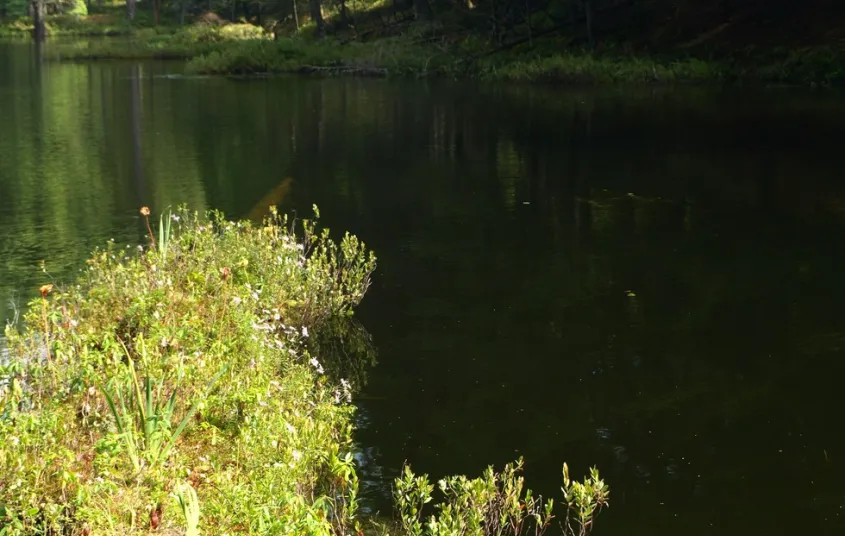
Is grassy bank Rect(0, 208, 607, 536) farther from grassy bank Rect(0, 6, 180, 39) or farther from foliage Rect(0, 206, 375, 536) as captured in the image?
grassy bank Rect(0, 6, 180, 39)

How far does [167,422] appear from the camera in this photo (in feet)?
17.6

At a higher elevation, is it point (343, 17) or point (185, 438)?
A: point (343, 17)

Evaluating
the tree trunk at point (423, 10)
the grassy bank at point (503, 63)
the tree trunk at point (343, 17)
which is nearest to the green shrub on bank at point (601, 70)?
the grassy bank at point (503, 63)

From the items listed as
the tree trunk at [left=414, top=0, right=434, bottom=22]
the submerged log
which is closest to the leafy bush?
the tree trunk at [left=414, top=0, right=434, bottom=22]

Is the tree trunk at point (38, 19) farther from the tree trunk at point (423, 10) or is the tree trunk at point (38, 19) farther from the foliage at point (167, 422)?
the foliage at point (167, 422)

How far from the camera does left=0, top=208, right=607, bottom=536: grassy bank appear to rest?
189 inches

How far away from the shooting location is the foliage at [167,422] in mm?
4781

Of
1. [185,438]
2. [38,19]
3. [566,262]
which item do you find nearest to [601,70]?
[566,262]

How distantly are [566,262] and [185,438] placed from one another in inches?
292

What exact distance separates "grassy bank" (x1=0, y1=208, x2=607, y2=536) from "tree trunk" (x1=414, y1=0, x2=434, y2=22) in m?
47.2

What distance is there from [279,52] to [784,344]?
127 feet

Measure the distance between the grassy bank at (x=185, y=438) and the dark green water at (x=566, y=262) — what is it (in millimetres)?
759

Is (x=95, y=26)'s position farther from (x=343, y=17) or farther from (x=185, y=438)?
(x=185, y=438)

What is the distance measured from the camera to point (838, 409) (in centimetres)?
813
